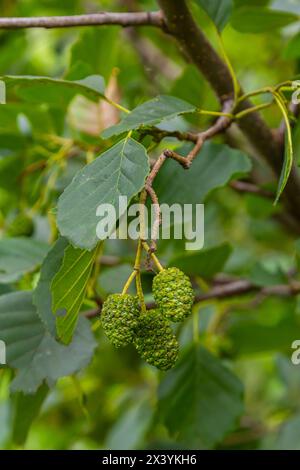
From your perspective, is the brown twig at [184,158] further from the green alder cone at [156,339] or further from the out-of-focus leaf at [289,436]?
the out-of-focus leaf at [289,436]

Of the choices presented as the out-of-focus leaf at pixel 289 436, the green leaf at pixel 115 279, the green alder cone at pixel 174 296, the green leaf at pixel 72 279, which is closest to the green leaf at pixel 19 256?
the green leaf at pixel 115 279

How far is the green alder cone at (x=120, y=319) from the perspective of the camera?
70 cm

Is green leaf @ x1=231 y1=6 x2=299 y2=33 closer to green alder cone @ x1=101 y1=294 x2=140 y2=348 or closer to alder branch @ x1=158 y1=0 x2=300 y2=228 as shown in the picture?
alder branch @ x1=158 y1=0 x2=300 y2=228

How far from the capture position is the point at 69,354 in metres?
0.97

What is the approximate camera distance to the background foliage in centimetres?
97

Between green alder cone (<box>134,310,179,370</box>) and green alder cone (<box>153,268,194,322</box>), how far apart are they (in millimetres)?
26

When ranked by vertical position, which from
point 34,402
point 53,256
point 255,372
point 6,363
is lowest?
point 255,372

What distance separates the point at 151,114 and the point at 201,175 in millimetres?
252

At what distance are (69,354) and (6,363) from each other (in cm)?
9

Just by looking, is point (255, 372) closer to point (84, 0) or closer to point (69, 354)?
point (84, 0)

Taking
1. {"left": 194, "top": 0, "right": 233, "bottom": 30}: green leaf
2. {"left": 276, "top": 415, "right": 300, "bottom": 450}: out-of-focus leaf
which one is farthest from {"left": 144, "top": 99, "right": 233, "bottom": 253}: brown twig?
{"left": 276, "top": 415, "right": 300, "bottom": 450}: out-of-focus leaf

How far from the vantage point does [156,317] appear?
0.73 metres

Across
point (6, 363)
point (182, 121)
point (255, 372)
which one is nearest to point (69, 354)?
point (6, 363)

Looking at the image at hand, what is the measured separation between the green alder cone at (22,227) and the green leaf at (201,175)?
0.34 metres
